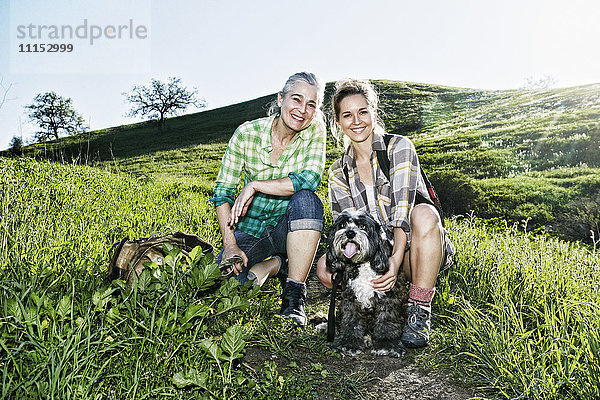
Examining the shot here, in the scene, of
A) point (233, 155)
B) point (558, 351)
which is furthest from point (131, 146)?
point (558, 351)

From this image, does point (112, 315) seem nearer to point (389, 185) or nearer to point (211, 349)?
point (211, 349)

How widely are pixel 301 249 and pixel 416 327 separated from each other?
136 cm

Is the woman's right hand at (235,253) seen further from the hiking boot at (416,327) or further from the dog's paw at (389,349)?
the hiking boot at (416,327)

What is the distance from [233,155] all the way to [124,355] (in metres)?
2.59

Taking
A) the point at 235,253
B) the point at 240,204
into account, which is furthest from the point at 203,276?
the point at 235,253

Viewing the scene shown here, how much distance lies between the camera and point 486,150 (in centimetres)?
1877

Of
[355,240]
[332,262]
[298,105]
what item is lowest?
[332,262]

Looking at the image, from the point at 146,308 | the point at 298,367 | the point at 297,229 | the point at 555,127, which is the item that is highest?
A: the point at 555,127

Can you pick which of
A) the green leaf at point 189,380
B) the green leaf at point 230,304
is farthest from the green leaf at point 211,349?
the green leaf at point 230,304

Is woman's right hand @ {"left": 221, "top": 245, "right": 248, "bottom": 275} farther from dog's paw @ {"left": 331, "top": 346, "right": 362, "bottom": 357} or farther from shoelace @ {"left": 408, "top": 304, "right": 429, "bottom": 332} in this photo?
shoelace @ {"left": 408, "top": 304, "right": 429, "bottom": 332}

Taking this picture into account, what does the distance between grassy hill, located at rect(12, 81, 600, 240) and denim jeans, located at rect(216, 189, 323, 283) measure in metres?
1.21

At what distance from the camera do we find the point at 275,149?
15.5ft

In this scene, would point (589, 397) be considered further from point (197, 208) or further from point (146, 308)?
point (197, 208)

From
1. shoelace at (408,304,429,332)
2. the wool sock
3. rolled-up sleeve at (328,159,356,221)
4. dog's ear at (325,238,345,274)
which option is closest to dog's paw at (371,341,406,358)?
shoelace at (408,304,429,332)
